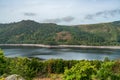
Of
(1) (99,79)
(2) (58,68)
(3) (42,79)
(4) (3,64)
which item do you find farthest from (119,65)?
(4) (3,64)

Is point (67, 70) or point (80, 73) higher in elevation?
point (67, 70)

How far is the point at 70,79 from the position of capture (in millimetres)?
33969

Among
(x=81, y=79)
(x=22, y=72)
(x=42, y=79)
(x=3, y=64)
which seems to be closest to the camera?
(x=81, y=79)

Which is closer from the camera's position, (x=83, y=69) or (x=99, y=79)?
(x=83, y=69)

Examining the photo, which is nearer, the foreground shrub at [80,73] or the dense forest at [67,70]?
the foreground shrub at [80,73]

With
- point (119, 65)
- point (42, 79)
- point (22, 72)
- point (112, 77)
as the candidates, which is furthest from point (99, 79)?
point (119, 65)

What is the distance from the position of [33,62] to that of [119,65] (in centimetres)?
2279

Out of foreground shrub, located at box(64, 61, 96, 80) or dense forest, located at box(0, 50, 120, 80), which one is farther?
dense forest, located at box(0, 50, 120, 80)

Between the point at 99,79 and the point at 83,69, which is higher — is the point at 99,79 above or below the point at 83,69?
below

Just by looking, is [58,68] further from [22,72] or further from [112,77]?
[112,77]

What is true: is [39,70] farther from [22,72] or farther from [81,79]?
[81,79]

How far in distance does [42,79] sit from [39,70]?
8378 mm

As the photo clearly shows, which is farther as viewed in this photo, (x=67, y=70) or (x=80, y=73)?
(x=67, y=70)

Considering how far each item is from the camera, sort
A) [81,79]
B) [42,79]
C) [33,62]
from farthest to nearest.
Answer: [33,62] → [42,79] → [81,79]
